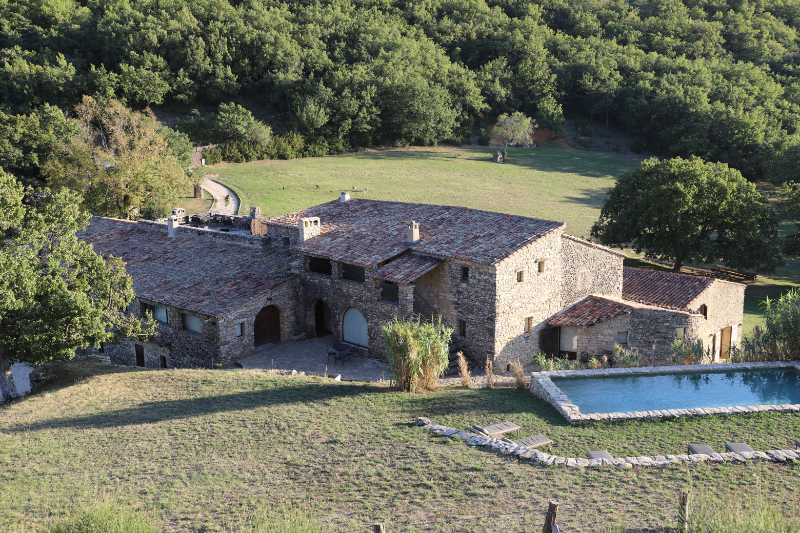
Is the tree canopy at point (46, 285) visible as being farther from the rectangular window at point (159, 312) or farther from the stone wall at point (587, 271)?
the stone wall at point (587, 271)

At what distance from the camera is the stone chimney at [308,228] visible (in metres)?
31.3

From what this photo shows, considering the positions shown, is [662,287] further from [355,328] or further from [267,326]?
[267,326]

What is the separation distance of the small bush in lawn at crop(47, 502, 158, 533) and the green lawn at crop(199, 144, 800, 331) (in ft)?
139

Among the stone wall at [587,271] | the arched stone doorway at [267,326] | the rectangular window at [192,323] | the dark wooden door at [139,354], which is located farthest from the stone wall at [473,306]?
the dark wooden door at [139,354]

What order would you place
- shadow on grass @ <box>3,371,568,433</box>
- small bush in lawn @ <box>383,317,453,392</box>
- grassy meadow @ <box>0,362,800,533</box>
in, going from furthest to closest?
small bush in lawn @ <box>383,317,453,392</box>, shadow on grass @ <box>3,371,568,433</box>, grassy meadow @ <box>0,362,800,533</box>

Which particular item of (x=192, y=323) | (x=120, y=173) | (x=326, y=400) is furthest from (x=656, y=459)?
(x=120, y=173)

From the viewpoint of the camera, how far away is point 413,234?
94.4 ft

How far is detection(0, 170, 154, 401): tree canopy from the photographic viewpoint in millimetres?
21639

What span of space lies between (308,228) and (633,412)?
59.3 feet

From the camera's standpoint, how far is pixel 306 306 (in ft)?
102

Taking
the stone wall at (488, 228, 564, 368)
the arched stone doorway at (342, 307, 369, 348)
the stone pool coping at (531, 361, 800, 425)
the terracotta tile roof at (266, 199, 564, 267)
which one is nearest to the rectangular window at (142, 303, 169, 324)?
the terracotta tile roof at (266, 199, 564, 267)

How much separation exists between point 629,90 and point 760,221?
53080mm

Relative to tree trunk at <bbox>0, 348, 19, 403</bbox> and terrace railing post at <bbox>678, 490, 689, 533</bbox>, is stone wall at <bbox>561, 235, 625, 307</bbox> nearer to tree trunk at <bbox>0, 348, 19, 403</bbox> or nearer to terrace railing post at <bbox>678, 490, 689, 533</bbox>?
terrace railing post at <bbox>678, 490, 689, 533</bbox>

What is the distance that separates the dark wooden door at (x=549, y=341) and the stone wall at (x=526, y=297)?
0.87 feet
